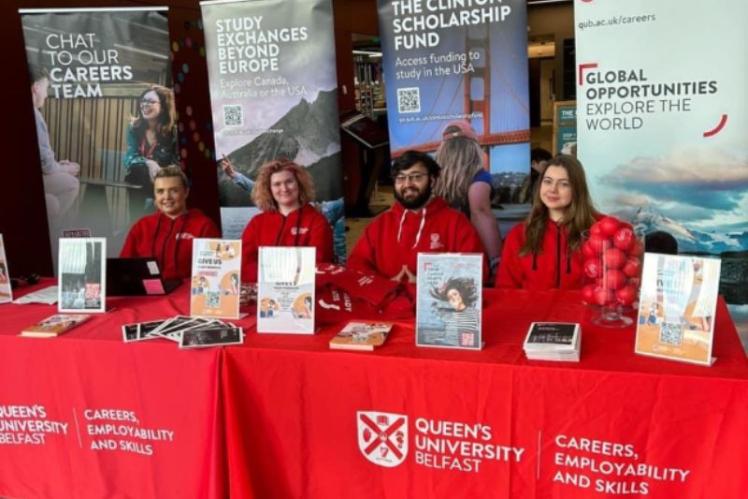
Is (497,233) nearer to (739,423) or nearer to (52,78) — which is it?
(739,423)

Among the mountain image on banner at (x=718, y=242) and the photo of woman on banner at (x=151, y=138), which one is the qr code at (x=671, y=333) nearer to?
the mountain image on banner at (x=718, y=242)

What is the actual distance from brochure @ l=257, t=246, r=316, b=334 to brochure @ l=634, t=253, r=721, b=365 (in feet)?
2.98

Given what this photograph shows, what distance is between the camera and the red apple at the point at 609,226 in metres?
1.79

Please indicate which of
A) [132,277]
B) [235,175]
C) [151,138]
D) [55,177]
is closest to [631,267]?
[132,277]

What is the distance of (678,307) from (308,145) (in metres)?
2.48

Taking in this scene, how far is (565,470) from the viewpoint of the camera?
1626 millimetres

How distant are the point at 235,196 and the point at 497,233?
153cm

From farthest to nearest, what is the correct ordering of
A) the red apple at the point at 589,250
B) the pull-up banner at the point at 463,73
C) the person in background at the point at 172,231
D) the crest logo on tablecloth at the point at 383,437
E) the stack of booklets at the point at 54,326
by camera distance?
the pull-up banner at the point at 463,73
the person in background at the point at 172,231
the stack of booklets at the point at 54,326
the red apple at the point at 589,250
the crest logo on tablecloth at the point at 383,437

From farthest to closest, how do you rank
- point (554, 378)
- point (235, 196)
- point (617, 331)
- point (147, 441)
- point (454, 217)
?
point (235, 196) → point (454, 217) → point (147, 441) → point (617, 331) → point (554, 378)

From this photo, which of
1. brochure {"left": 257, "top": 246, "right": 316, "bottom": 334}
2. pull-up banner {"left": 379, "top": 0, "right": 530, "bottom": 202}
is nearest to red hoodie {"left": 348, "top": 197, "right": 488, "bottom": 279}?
pull-up banner {"left": 379, "top": 0, "right": 530, "bottom": 202}

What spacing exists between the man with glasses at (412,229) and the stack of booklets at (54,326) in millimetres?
1205

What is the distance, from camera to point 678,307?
5.26ft

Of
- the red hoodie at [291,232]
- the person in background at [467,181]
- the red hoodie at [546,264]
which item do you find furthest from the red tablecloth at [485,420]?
the person in background at [467,181]

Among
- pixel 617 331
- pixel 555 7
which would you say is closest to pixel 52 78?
pixel 617 331
